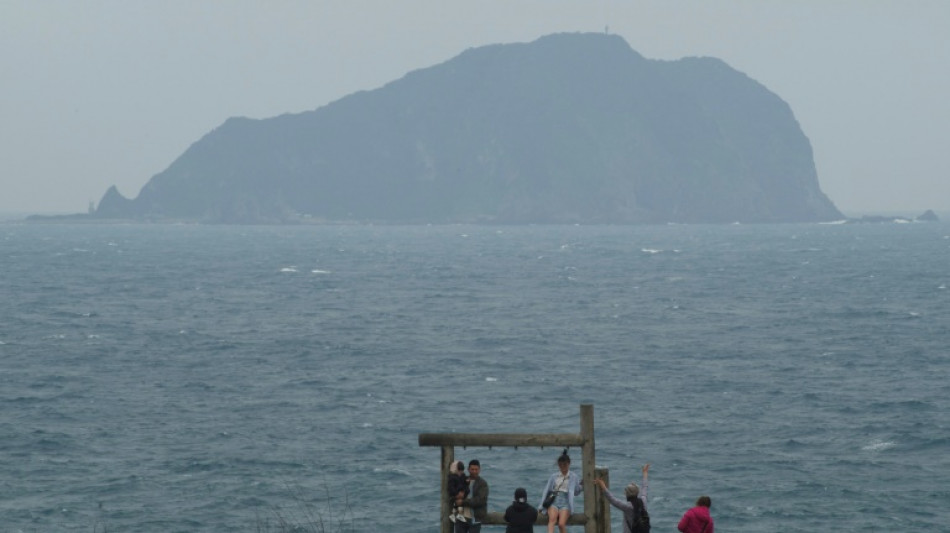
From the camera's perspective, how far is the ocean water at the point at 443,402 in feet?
121

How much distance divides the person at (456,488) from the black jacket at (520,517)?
790 mm

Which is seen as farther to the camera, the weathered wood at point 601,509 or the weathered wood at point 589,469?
the weathered wood at point 601,509

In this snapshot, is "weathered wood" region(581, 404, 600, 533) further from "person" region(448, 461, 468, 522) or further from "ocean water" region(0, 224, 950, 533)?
"ocean water" region(0, 224, 950, 533)

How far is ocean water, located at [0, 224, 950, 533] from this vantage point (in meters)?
37.0

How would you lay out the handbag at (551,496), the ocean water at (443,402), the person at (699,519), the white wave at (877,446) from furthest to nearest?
the white wave at (877,446) < the ocean water at (443,402) < the handbag at (551,496) < the person at (699,519)

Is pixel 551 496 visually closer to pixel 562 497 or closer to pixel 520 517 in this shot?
pixel 562 497

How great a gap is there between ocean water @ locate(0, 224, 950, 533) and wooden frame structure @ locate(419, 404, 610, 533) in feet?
9.07

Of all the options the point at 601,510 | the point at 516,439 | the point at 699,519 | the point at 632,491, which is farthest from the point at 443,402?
the point at 699,519

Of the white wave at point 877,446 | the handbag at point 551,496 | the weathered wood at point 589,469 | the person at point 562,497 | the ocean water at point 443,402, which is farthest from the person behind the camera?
the white wave at point 877,446

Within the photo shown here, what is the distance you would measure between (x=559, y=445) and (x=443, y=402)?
3526cm

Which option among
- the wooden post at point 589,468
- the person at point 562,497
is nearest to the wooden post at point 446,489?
the person at point 562,497

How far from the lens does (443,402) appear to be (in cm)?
5281

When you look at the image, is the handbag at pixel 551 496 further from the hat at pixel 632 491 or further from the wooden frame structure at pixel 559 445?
the hat at pixel 632 491

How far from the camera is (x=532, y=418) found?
1929 inches
